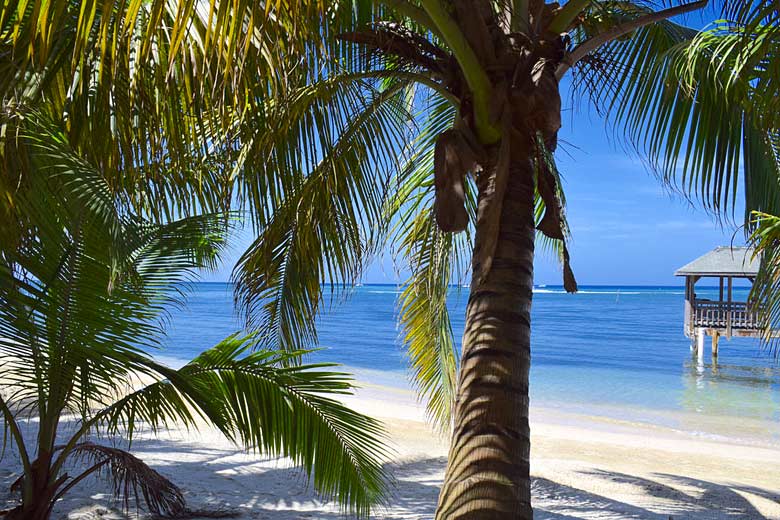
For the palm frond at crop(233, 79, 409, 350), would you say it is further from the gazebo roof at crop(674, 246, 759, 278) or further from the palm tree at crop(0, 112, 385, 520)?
the gazebo roof at crop(674, 246, 759, 278)

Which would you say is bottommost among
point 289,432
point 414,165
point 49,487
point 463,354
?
point 49,487

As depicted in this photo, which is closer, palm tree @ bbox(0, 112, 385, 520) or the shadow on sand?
palm tree @ bbox(0, 112, 385, 520)

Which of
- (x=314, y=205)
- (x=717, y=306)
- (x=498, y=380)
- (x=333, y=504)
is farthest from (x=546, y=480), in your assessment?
(x=717, y=306)

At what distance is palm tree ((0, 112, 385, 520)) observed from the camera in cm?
329

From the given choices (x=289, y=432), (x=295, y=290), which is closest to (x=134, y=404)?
(x=289, y=432)

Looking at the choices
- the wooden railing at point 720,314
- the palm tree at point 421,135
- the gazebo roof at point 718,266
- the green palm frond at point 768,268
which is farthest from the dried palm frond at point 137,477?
the gazebo roof at point 718,266

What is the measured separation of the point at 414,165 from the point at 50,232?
3590 millimetres

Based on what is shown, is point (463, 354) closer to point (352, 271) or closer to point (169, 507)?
point (352, 271)

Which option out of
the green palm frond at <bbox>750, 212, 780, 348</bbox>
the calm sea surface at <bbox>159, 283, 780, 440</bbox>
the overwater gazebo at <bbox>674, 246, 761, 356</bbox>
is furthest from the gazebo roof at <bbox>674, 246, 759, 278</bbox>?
the green palm frond at <bbox>750, 212, 780, 348</bbox>

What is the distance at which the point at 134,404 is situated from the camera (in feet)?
13.1

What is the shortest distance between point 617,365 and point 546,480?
66.0 feet

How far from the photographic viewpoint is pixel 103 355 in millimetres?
3695

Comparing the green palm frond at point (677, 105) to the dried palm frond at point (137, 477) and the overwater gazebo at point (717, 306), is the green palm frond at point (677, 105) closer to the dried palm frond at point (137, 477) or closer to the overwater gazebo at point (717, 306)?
the dried palm frond at point (137, 477)

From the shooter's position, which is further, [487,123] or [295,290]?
[295,290]
